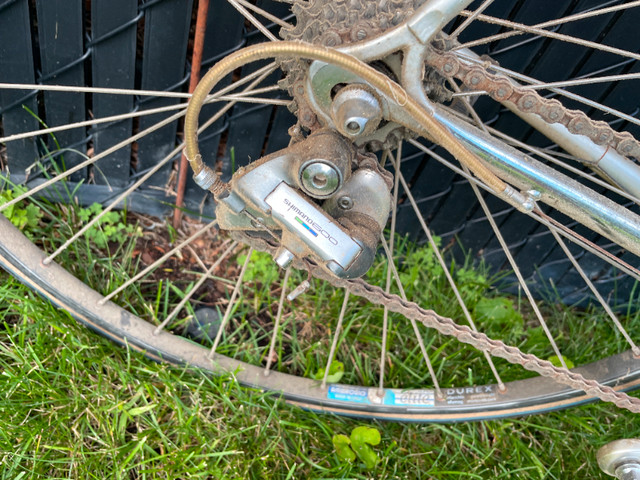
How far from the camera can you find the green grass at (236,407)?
1.58 m

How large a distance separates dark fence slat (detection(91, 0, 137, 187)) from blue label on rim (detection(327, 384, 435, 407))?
0.92m

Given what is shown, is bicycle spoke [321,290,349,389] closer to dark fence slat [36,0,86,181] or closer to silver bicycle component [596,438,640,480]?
silver bicycle component [596,438,640,480]

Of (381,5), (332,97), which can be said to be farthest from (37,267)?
(381,5)

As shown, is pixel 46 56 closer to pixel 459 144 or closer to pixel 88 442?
pixel 88 442

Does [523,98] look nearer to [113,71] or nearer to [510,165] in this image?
[510,165]

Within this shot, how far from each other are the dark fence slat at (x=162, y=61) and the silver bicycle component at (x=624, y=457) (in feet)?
4.59

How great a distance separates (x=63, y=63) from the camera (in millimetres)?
1651

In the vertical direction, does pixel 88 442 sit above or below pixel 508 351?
below

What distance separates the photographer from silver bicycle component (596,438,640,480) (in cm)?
135

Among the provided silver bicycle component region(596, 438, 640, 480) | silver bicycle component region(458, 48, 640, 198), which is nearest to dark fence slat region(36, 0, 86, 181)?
silver bicycle component region(458, 48, 640, 198)

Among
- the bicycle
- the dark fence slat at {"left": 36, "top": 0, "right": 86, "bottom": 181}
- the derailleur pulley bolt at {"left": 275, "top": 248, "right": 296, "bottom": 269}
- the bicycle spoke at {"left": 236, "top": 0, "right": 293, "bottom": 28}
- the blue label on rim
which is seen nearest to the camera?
the bicycle

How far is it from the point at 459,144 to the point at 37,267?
44.7 inches

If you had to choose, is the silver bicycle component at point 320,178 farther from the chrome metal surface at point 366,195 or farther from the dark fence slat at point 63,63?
the dark fence slat at point 63,63

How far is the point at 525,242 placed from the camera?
2.06m
